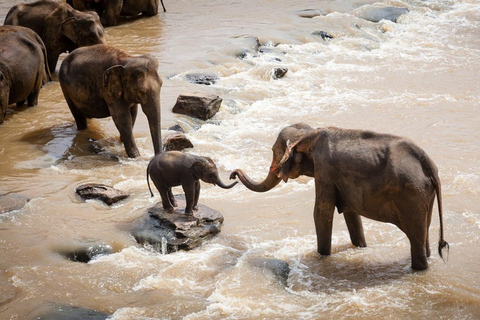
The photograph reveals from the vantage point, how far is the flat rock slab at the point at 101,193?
8680mm

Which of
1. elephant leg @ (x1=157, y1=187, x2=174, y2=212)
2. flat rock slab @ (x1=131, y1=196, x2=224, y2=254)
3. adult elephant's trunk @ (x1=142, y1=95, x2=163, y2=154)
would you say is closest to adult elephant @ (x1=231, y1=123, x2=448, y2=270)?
flat rock slab @ (x1=131, y1=196, x2=224, y2=254)

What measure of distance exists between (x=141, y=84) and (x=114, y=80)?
0.44m

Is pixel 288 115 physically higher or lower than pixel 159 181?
lower

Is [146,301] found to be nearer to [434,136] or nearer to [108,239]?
[108,239]

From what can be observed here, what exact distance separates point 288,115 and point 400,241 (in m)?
5.80

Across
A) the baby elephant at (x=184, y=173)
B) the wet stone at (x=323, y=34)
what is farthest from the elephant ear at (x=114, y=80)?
the wet stone at (x=323, y=34)

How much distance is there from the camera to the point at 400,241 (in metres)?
7.63

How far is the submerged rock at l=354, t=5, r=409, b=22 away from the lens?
71.9 ft

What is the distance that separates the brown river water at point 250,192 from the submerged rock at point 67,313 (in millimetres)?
68

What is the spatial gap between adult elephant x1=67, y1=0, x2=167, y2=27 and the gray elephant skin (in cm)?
624

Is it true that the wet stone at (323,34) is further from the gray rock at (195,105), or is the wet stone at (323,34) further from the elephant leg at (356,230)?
the elephant leg at (356,230)

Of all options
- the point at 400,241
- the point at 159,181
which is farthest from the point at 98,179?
the point at 400,241

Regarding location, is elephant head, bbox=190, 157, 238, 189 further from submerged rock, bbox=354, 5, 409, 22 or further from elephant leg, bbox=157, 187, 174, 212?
submerged rock, bbox=354, 5, 409, 22

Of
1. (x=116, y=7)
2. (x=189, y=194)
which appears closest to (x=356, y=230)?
(x=189, y=194)
